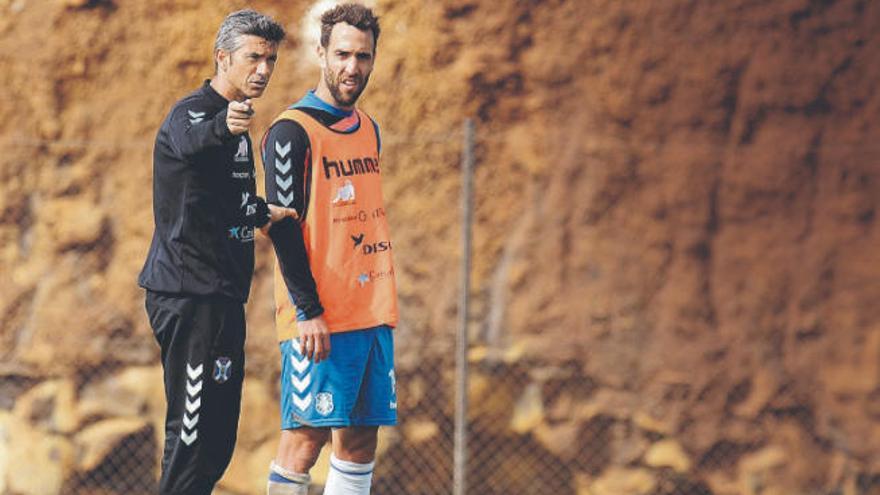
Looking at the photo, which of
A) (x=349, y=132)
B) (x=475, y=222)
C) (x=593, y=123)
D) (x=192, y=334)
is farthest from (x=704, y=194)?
(x=192, y=334)

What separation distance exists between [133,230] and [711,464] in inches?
136

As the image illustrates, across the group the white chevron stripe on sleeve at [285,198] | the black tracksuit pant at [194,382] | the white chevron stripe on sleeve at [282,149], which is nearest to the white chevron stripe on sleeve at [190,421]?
the black tracksuit pant at [194,382]

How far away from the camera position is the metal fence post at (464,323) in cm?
808

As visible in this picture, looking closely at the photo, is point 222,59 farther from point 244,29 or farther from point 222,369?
point 222,369

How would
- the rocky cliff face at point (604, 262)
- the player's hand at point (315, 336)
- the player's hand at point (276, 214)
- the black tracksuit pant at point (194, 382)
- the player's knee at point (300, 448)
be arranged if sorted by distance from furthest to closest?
the rocky cliff face at point (604, 262) → the player's knee at point (300, 448) → the player's hand at point (315, 336) → the player's hand at point (276, 214) → the black tracksuit pant at point (194, 382)

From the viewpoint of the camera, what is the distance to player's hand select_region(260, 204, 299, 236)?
4902mm

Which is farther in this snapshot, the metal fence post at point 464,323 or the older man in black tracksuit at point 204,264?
the metal fence post at point 464,323

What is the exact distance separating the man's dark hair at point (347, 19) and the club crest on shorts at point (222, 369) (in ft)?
3.89

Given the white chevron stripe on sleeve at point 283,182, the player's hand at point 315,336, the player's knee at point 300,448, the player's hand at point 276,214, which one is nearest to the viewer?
the player's hand at point 276,214

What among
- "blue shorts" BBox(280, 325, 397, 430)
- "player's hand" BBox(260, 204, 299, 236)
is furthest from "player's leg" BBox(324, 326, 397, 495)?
"player's hand" BBox(260, 204, 299, 236)

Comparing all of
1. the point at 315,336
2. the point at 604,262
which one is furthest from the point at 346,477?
the point at 604,262

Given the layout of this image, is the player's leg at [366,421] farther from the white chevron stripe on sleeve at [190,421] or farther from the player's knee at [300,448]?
the white chevron stripe on sleeve at [190,421]

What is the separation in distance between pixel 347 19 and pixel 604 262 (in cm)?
350

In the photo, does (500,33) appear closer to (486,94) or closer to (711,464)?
(486,94)
